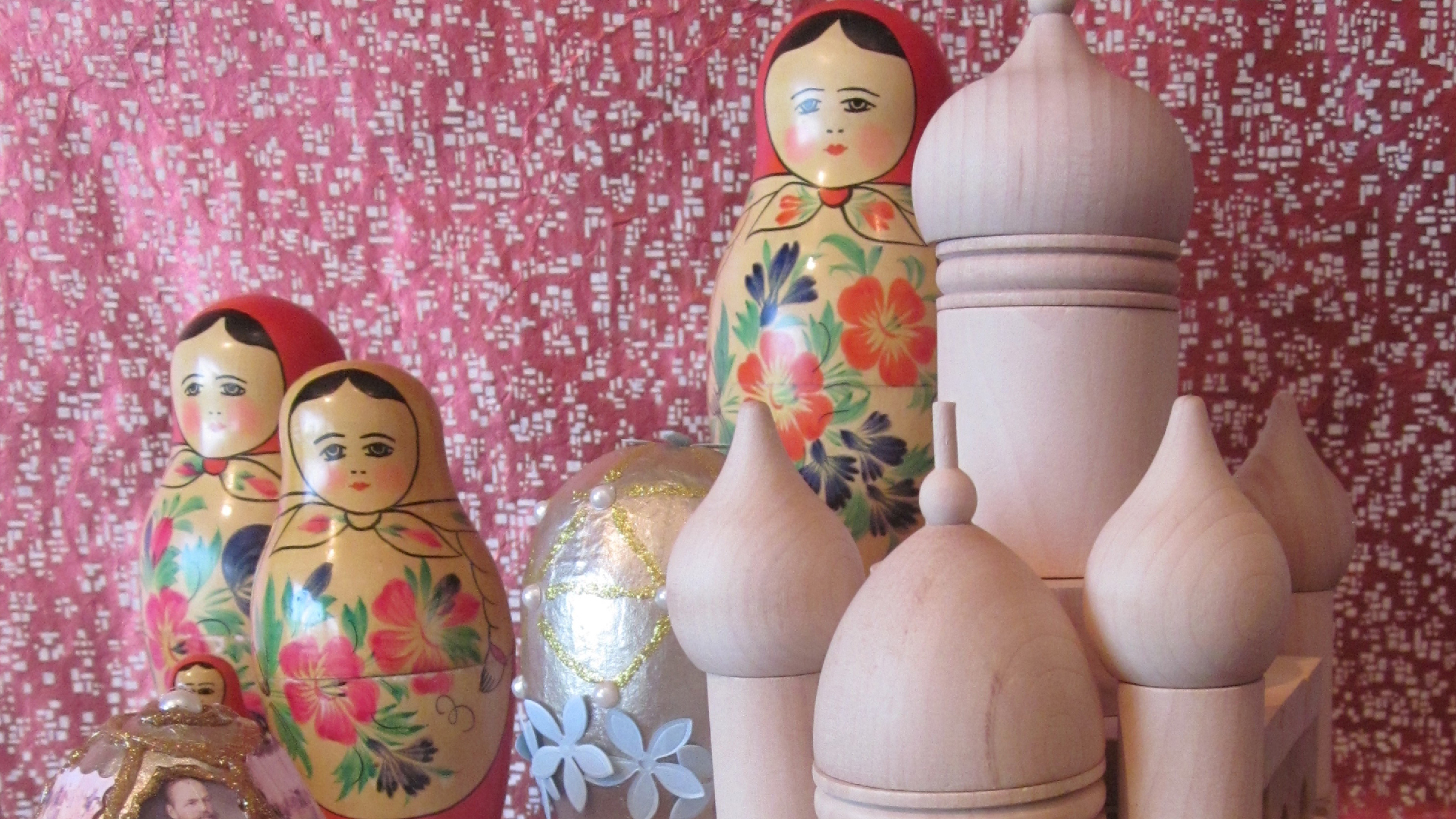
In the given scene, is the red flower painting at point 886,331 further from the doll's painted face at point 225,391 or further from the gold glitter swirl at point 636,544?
the doll's painted face at point 225,391

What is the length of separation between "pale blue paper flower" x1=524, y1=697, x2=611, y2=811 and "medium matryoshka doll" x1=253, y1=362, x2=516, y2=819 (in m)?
0.04

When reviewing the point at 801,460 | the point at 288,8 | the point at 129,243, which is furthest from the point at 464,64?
the point at 801,460

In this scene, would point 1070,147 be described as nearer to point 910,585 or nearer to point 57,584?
point 910,585

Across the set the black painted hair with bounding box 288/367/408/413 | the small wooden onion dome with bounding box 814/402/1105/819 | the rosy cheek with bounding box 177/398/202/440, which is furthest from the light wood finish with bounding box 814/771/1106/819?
the rosy cheek with bounding box 177/398/202/440

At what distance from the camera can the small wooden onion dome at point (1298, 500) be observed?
0.47m

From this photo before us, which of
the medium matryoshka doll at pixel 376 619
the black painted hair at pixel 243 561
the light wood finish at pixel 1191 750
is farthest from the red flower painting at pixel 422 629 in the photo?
the light wood finish at pixel 1191 750

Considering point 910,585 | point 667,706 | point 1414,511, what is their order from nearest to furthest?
point 910,585 → point 667,706 → point 1414,511

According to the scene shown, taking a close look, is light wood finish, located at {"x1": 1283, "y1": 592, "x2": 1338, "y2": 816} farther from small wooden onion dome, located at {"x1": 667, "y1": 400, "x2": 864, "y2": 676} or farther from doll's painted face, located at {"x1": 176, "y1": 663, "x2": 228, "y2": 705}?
doll's painted face, located at {"x1": 176, "y1": 663, "x2": 228, "y2": 705}

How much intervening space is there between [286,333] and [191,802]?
268 mm

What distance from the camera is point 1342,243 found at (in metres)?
0.70

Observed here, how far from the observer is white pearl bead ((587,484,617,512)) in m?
0.54

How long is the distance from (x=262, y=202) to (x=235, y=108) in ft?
0.20

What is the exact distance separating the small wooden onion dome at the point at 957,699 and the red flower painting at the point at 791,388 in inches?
7.5

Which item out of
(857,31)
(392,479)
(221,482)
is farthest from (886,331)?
(221,482)
